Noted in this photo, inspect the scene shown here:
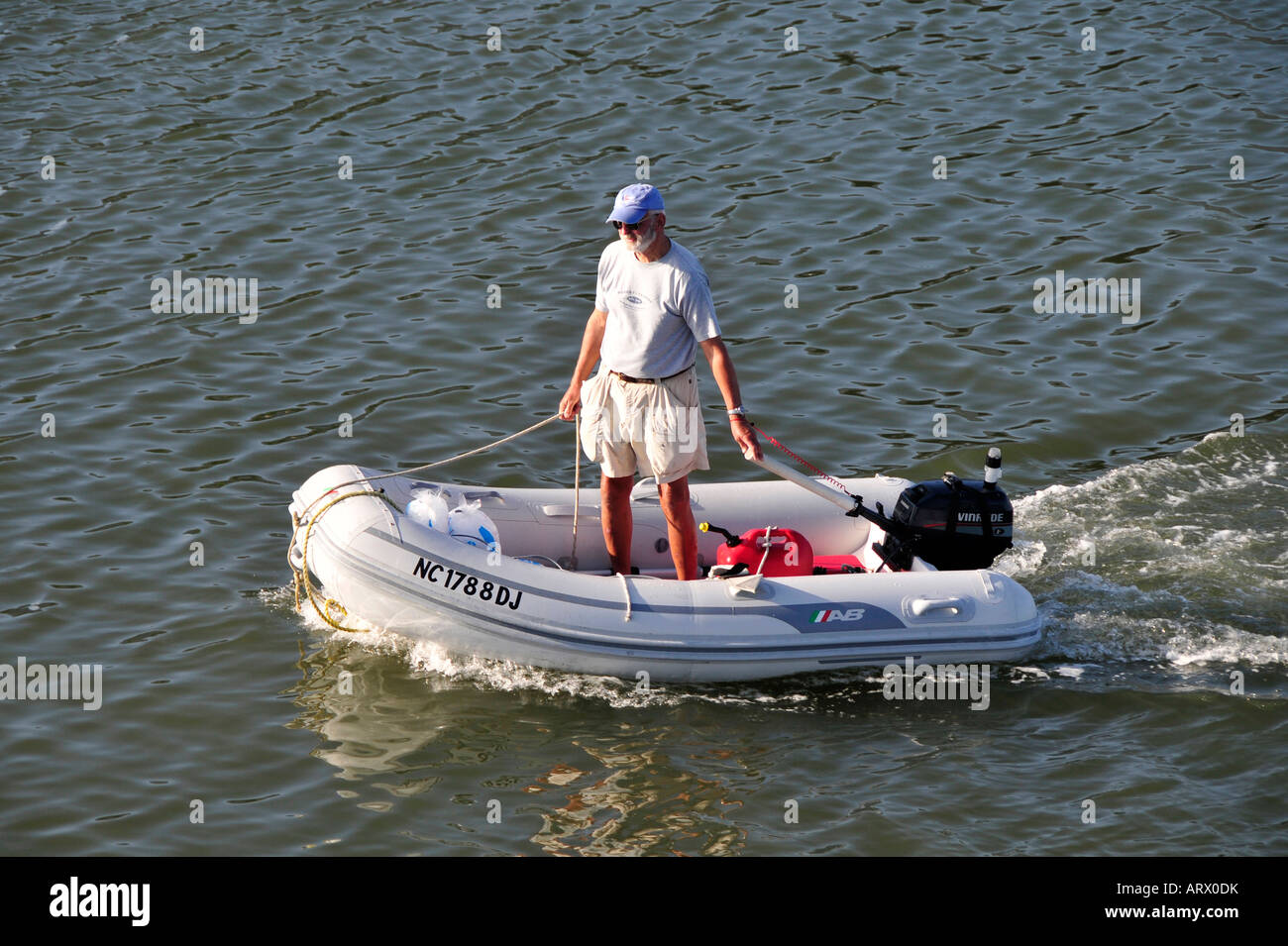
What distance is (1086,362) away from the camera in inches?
344

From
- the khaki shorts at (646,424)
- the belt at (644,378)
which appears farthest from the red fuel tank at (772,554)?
the belt at (644,378)

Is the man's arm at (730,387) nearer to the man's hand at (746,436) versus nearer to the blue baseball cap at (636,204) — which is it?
the man's hand at (746,436)

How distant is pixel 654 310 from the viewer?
579cm

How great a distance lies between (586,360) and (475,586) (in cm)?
105

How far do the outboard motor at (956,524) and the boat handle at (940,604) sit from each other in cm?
35

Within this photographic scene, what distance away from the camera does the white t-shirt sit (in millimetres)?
5723

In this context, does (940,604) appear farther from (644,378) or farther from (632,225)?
(632,225)

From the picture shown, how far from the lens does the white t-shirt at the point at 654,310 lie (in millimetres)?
5723

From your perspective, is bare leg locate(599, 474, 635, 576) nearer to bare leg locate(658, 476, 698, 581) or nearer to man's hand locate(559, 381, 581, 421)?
bare leg locate(658, 476, 698, 581)

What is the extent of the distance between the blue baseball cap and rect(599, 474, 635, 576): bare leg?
1128 millimetres

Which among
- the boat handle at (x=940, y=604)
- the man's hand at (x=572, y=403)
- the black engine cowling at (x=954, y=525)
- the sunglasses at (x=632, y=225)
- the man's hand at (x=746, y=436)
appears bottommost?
the boat handle at (x=940, y=604)

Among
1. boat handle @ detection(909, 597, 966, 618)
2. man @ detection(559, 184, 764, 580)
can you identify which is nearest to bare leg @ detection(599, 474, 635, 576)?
man @ detection(559, 184, 764, 580)

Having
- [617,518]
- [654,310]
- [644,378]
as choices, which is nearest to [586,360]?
[644,378]
